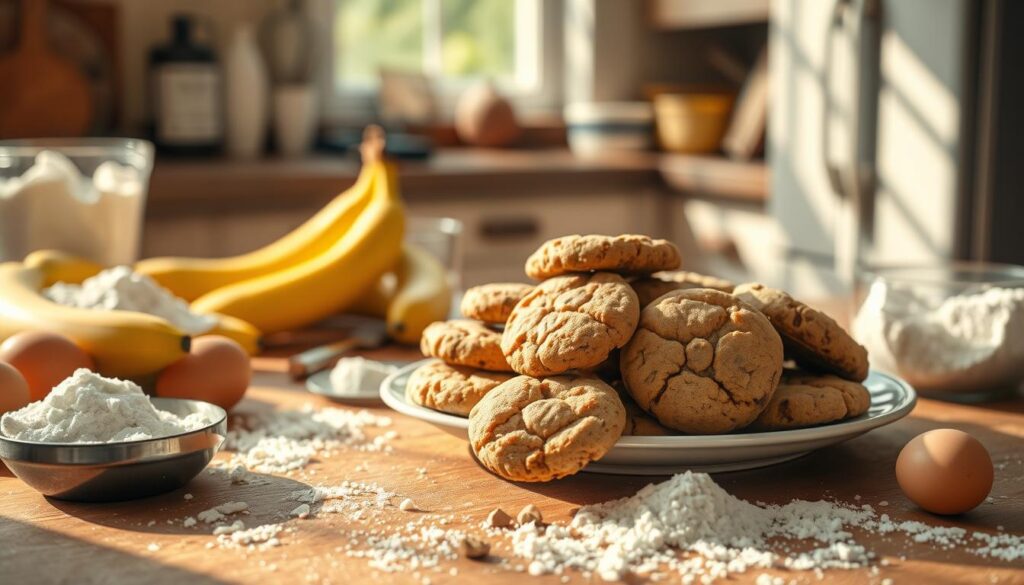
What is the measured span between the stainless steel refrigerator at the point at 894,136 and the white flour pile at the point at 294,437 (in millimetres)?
1719

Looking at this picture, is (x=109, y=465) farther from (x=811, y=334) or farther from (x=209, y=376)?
(x=811, y=334)

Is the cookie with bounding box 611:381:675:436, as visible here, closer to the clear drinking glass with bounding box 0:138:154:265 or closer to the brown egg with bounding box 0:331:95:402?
the brown egg with bounding box 0:331:95:402

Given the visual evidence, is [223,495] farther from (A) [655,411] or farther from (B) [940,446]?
(B) [940,446]

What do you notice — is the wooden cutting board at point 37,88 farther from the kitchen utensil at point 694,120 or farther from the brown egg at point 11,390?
the brown egg at point 11,390

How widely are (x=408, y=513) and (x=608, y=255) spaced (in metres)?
0.24

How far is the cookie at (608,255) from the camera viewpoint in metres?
0.83

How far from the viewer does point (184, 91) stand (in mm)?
2928

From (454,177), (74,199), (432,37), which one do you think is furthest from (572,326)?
(432,37)

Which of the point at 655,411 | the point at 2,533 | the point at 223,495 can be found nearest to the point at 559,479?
the point at 655,411

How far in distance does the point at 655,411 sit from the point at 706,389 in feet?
0.13

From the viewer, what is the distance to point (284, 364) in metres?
1.28

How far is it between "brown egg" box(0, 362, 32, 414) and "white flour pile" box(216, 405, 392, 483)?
0.54ft

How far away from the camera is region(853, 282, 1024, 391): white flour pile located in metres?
1.03

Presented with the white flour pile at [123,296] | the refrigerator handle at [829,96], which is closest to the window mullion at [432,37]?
the refrigerator handle at [829,96]
